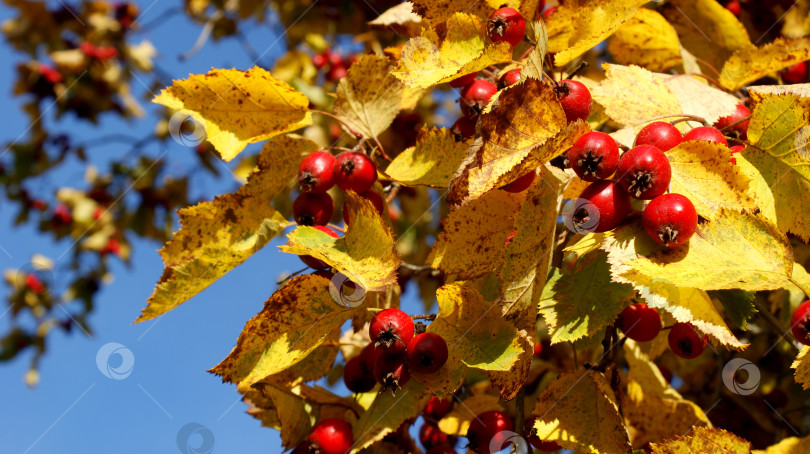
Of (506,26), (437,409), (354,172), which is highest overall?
(506,26)

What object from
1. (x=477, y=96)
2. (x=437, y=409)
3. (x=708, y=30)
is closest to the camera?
(x=477, y=96)

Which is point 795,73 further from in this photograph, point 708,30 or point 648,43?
point 648,43

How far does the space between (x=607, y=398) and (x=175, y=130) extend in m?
1.46

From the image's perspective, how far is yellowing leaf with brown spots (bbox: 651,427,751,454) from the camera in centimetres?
112

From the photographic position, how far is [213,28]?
4203 millimetres

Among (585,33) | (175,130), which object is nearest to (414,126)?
(175,130)

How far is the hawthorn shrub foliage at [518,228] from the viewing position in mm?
1050

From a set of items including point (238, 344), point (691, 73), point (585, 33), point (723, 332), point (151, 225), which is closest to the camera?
point (723, 332)

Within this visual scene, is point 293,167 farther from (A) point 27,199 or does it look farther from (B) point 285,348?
(A) point 27,199

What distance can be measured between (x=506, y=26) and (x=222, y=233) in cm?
82

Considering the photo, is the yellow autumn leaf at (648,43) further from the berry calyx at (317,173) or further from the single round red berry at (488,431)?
the single round red berry at (488,431)

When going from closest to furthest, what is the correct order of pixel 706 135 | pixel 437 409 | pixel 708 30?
pixel 706 135
pixel 437 409
pixel 708 30

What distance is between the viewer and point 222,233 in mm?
1465

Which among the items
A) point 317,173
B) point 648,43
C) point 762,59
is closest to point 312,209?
point 317,173
